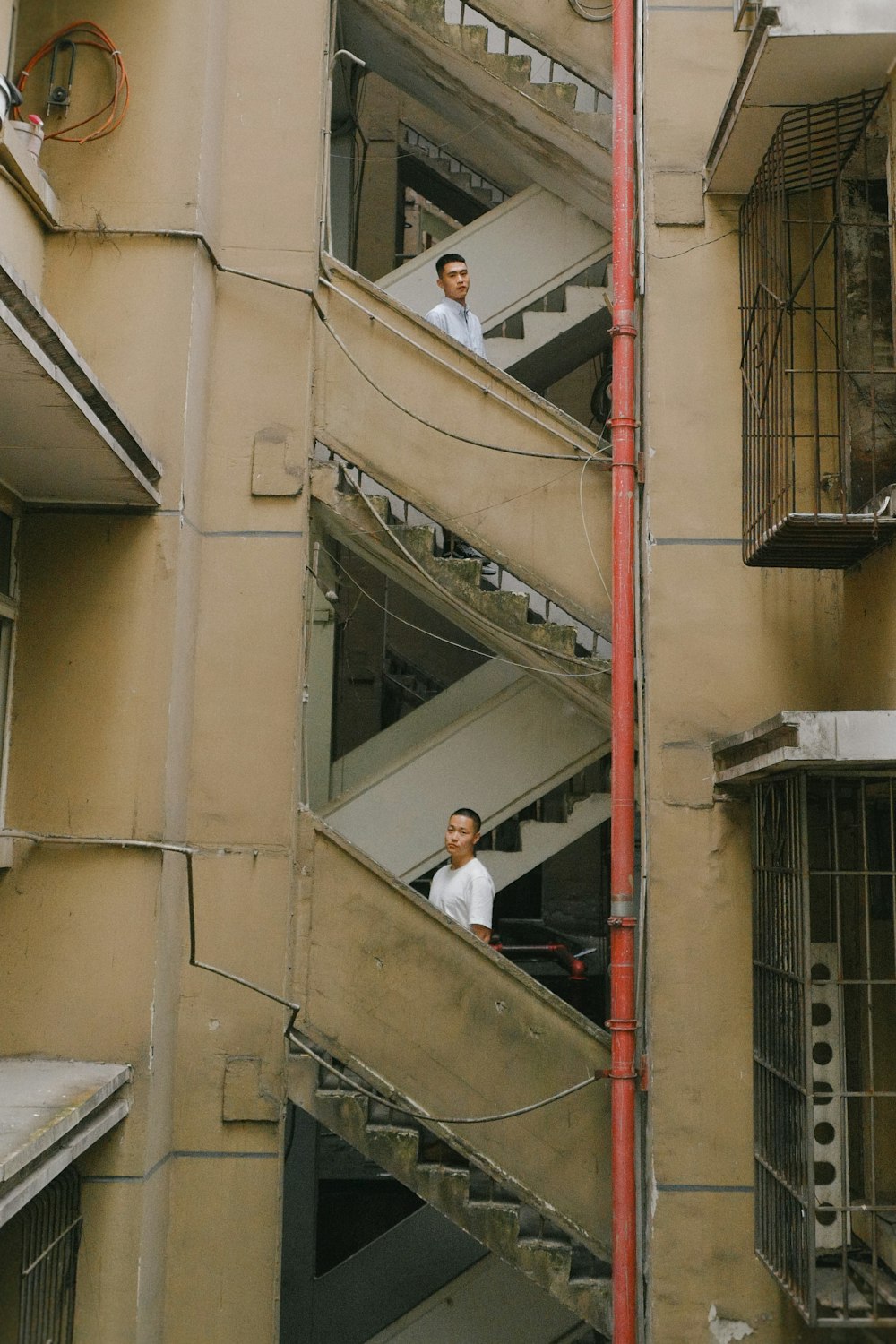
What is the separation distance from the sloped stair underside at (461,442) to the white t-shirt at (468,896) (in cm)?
176

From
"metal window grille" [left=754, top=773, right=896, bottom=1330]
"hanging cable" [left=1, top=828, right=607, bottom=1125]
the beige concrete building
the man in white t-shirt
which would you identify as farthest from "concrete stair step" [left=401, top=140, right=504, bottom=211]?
"metal window grille" [left=754, top=773, right=896, bottom=1330]

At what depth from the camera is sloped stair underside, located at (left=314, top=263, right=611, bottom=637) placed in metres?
7.71

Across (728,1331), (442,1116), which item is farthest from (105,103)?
(728,1331)

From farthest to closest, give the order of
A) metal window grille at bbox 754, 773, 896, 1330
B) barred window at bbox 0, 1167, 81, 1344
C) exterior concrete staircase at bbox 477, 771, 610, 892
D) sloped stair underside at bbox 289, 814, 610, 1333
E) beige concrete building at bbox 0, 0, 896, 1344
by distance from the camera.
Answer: exterior concrete staircase at bbox 477, 771, 610, 892
sloped stair underside at bbox 289, 814, 610, 1333
beige concrete building at bbox 0, 0, 896, 1344
barred window at bbox 0, 1167, 81, 1344
metal window grille at bbox 754, 773, 896, 1330

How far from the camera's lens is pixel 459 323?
8.37 meters

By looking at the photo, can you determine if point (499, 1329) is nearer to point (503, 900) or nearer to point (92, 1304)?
point (92, 1304)

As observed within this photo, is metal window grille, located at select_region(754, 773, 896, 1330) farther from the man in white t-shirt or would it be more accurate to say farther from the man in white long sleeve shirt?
the man in white long sleeve shirt

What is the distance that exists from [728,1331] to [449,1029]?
2229 millimetres

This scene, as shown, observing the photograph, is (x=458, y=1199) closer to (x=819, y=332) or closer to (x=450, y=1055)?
(x=450, y=1055)

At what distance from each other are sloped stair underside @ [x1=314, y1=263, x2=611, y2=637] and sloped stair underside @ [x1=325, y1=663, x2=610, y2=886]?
47.9 inches

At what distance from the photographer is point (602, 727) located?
8453mm

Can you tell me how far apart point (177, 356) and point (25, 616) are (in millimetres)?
1802

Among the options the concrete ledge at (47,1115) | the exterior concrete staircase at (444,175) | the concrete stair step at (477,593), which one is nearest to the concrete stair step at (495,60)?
the concrete stair step at (477,593)

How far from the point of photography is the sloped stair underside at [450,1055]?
708 centimetres
